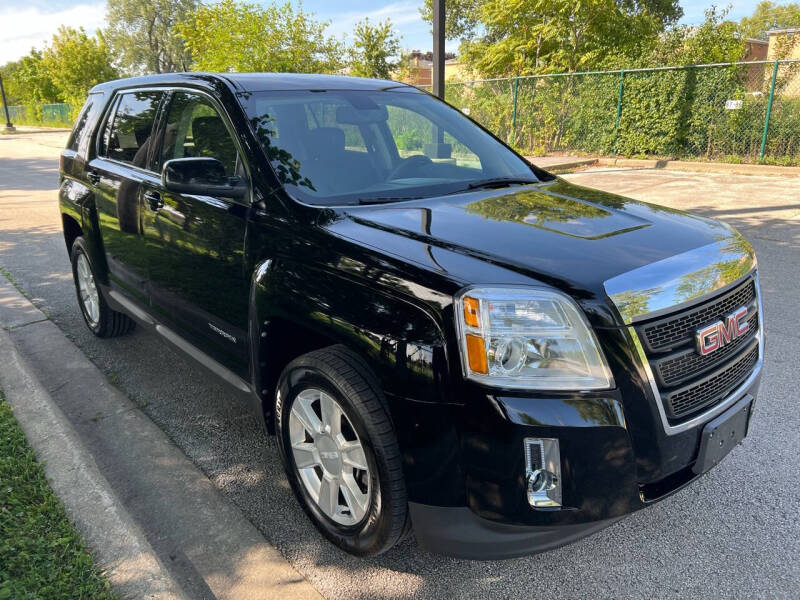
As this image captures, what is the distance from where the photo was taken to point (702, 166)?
14.1 metres

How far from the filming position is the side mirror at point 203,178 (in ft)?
8.82

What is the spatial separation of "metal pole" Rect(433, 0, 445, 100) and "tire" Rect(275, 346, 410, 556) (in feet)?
26.7

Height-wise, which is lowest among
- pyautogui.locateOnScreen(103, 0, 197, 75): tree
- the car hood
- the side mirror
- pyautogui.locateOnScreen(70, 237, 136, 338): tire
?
pyautogui.locateOnScreen(70, 237, 136, 338): tire

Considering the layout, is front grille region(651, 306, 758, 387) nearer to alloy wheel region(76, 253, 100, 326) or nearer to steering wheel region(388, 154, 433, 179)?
steering wheel region(388, 154, 433, 179)

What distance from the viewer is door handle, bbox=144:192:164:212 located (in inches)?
132

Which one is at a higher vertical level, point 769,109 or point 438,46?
point 438,46

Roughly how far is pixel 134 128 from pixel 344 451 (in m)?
2.72

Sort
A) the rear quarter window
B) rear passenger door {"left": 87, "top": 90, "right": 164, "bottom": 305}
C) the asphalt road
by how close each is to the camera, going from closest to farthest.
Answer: the asphalt road, rear passenger door {"left": 87, "top": 90, "right": 164, "bottom": 305}, the rear quarter window

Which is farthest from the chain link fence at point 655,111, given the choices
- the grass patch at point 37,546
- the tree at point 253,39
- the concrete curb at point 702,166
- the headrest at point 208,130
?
the grass patch at point 37,546

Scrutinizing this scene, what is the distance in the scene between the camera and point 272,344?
2.61 m

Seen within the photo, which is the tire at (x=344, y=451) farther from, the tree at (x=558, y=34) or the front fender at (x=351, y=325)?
the tree at (x=558, y=34)

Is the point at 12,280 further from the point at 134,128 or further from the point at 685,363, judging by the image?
the point at 685,363

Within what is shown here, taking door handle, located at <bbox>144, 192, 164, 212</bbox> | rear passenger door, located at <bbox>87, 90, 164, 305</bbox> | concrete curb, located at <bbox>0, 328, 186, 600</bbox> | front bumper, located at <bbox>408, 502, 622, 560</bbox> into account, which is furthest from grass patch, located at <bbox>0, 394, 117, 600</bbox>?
door handle, located at <bbox>144, 192, 164, 212</bbox>

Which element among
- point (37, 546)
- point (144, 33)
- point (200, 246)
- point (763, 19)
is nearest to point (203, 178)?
point (200, 246)
